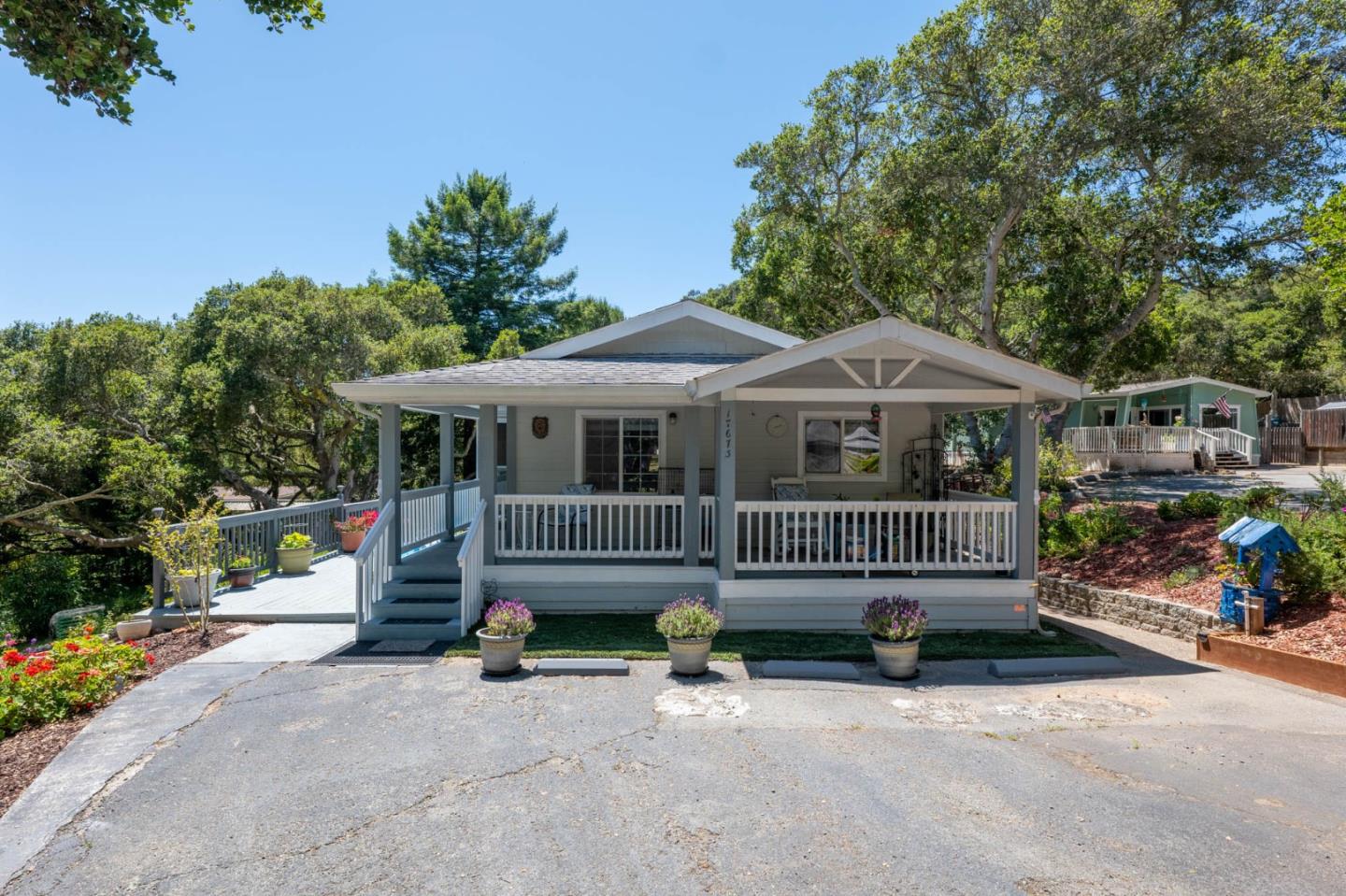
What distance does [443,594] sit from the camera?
8820 mm

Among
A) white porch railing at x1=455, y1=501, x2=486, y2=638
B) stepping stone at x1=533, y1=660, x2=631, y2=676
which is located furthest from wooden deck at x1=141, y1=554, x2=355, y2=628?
stepping stone at x1=533, y1=660, x2=631, y2=676

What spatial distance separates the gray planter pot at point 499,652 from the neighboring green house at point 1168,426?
2315cm

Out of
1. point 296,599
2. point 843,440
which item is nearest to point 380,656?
point 296,599

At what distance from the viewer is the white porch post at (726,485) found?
835 centimetres

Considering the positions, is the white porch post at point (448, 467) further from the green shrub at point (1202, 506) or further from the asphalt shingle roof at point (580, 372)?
the green shrub at point (1202, 506)

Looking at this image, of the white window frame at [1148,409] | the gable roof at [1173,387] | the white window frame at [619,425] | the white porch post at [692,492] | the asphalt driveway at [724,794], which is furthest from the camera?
the white window frame at [1148,409]

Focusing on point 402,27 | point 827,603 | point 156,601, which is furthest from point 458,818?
point 402,27

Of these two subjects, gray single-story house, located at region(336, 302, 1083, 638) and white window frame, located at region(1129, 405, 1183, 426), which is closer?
gray single-story house, located at region(336, 302, 1083, 638)

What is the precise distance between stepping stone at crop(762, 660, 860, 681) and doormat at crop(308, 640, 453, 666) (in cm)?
348

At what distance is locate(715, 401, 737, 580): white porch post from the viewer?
329 inches

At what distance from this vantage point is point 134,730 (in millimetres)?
5578

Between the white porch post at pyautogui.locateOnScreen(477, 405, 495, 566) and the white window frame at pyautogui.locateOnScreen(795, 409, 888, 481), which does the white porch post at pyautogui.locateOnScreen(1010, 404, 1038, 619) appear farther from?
the white porch post at pyautogui.locateOnScreen(477, 405, 495, 566)

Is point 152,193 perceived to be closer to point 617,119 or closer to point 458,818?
point 617,119

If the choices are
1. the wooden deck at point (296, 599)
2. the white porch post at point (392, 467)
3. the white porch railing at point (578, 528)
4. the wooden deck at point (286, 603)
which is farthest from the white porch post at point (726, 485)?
the wooden deck at point (286, 603)
